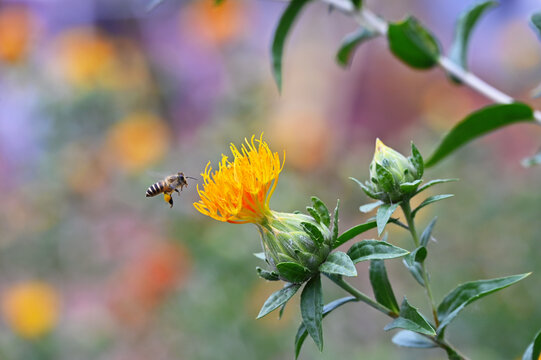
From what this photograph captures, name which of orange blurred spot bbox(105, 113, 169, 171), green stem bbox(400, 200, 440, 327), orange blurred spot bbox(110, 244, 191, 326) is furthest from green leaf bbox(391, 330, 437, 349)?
orange blurred spot bbox(105, 113, 169, 171)

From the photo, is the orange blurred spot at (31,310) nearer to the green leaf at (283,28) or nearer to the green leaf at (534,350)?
the green leaf at (283,28)

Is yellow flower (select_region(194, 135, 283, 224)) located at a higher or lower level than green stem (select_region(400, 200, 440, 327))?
higher

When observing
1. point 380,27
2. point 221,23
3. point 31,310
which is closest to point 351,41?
point 380,27

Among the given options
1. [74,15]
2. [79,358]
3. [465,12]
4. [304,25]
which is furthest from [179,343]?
[74,15]

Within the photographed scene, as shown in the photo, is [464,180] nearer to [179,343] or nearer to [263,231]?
[179,343]

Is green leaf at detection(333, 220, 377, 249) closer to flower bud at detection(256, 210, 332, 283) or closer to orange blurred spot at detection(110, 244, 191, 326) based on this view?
flower bud at detection(256, 210, 332, 283)

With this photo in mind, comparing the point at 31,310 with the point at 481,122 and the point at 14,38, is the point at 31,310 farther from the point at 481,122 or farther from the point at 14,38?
the point at 481,122

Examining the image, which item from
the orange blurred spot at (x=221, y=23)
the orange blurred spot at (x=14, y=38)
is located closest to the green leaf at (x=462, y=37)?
the orange blurred spot at (x=221, y=23)
